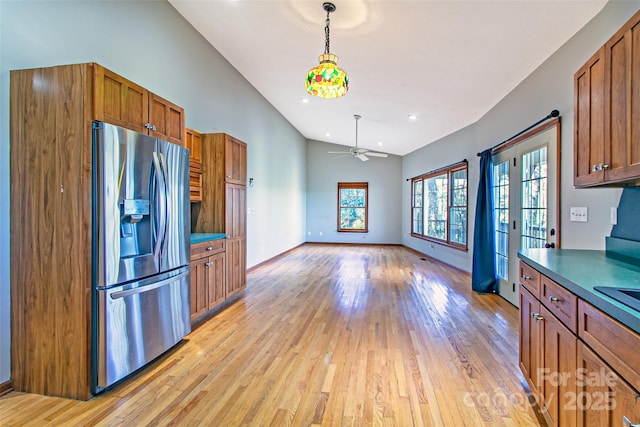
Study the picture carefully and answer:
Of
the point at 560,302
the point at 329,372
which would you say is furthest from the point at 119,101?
the point at 560,302

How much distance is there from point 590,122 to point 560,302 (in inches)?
46.8

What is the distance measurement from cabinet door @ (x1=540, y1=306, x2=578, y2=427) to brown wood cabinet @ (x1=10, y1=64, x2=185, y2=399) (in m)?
2.65

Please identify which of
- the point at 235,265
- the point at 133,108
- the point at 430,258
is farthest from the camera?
the point at 430,258

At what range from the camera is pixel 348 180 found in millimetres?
10180

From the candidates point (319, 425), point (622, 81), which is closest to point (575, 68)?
point (622, 81)

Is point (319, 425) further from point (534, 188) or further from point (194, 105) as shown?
point (194, 105)

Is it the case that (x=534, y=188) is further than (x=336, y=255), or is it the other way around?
(x=336, y=255)

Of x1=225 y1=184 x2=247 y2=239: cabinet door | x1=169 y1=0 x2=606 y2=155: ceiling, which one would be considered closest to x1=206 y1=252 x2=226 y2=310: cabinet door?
x1=225 y1=184 x2=247 y2=239: cabinet door

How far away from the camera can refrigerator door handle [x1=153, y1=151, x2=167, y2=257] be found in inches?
93.4

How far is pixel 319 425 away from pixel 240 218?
2905mm

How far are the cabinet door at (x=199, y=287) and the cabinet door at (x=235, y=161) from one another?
1148mm

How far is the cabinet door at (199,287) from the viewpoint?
3.07 metres

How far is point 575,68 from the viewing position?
106 inches

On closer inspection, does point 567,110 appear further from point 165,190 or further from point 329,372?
point 165,190
